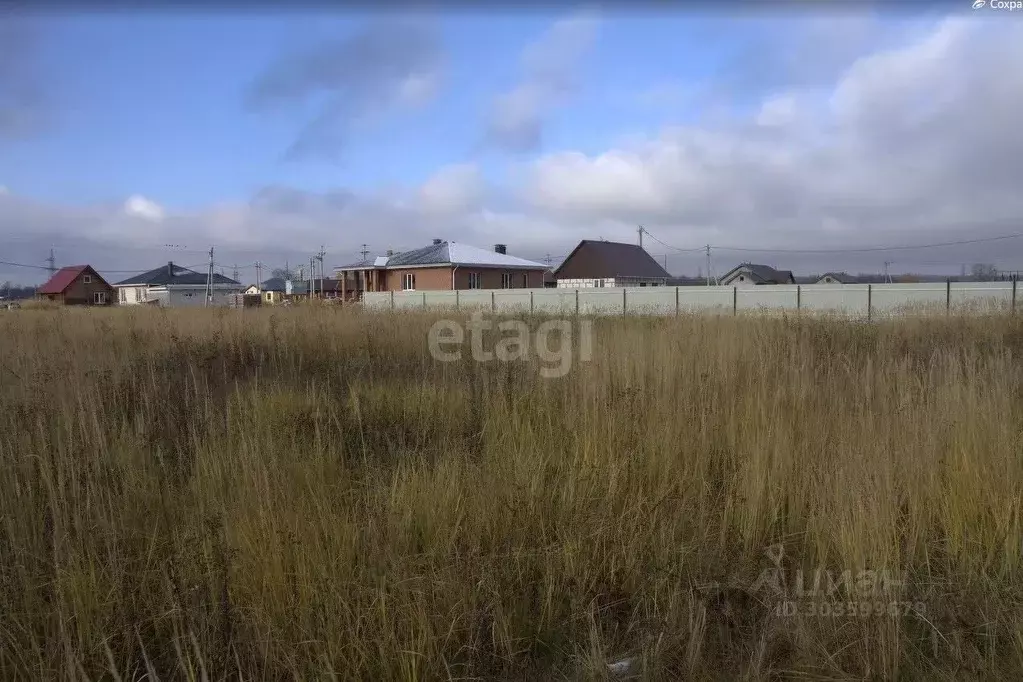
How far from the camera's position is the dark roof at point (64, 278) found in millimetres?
57094

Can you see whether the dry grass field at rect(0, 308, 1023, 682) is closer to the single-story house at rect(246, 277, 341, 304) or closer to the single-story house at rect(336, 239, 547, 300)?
the single-story house at rect(336, 239, 547, 300)

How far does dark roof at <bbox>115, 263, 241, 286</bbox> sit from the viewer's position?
67.9 metres

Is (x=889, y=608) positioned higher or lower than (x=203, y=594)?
lower

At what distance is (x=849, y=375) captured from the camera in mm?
4414

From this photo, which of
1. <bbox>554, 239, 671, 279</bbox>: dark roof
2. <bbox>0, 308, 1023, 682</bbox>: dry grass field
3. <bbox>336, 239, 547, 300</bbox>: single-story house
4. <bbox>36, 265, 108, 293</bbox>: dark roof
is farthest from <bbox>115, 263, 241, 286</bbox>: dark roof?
<bbox>0, 308, 1023, 682</bbox>: dry grass field

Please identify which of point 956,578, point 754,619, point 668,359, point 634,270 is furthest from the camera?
point 634,270

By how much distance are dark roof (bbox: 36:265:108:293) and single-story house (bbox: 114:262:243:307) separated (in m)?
6.39

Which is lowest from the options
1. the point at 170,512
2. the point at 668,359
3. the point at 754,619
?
the point at 754,619

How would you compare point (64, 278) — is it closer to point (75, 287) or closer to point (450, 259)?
point (75, 287)

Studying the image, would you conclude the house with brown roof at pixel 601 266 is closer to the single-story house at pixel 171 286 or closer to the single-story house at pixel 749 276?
the single-story house at pixel 749 276

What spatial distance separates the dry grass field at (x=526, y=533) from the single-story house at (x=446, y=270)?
36384 mm

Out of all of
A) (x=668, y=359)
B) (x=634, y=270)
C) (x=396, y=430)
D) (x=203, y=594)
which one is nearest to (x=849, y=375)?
(x=668, y=359)

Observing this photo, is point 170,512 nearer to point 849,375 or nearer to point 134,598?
point 134,598

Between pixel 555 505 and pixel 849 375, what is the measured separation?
2.89 meters
